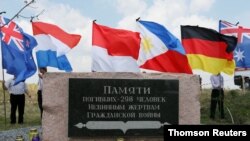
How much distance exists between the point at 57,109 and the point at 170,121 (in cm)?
185

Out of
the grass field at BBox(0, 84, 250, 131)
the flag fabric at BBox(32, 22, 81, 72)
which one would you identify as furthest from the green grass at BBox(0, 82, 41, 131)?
the flag fabric at BBox(32, 22, 81, 72)

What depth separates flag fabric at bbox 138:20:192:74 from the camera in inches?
468

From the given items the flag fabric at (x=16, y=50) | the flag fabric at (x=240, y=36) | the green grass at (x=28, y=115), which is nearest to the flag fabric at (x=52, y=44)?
the flag fabric at (x=16, y=50)

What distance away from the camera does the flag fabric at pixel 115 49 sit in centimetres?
1305

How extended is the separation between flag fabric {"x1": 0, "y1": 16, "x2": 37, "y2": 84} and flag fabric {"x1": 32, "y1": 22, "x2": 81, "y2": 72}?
31 centimetres

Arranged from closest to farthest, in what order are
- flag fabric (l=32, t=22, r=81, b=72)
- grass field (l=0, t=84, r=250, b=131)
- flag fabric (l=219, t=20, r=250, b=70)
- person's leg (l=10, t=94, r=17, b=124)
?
flag fabric (l=32, t=22, r=81, b=72)
person's leg (l=10, t=94, r=17, b=124)
flag fabric (l=219, t=20, r=250, b=70)
grass field (l=0, t=84, r=250, b=131)

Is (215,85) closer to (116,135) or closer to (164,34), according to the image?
(164,34)


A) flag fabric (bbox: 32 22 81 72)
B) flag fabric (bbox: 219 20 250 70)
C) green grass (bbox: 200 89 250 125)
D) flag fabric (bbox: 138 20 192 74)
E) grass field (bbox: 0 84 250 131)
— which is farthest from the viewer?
green grass (bbox: 200 89 250 125)

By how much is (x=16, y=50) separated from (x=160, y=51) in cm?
318

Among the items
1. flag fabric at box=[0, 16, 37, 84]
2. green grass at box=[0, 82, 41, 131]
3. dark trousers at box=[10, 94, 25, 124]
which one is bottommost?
green grass at box=[0, 82, 41, 131]

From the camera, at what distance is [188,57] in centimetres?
1282

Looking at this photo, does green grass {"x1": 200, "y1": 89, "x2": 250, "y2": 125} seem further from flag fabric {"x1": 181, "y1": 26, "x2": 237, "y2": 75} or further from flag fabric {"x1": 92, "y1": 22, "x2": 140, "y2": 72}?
flag fabric {"x1": 92, "y1": 22, "x2": 140, "y2": 72}

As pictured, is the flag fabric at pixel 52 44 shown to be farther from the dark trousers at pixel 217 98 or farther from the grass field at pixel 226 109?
the dark trousers at pixel 217 98

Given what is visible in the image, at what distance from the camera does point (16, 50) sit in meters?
12.5
